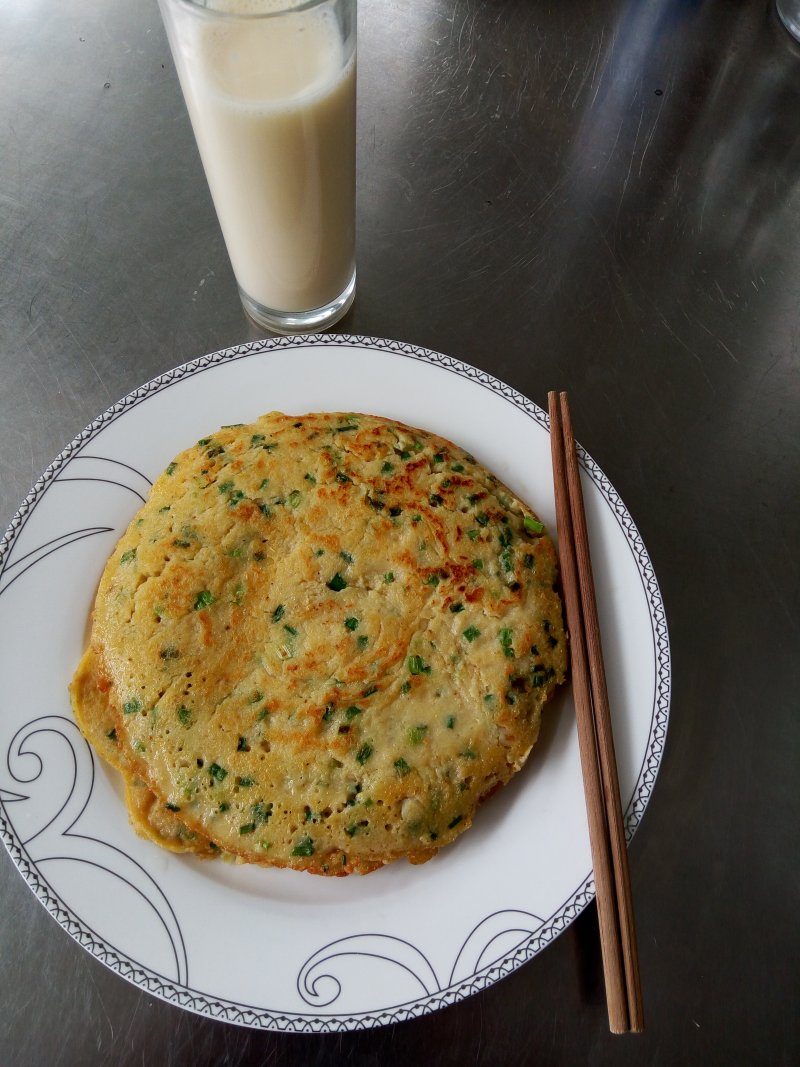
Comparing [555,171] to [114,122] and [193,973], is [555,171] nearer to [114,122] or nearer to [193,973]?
[114,122]

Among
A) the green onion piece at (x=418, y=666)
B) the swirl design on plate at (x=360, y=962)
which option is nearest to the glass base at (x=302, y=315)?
the green onion piece at (x=418, y=666)

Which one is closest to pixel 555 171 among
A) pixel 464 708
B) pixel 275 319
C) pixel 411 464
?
pixel 275 319

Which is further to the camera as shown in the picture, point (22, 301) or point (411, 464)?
point (22, 301)

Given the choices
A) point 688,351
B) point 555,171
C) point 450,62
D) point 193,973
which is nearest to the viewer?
point 193,973

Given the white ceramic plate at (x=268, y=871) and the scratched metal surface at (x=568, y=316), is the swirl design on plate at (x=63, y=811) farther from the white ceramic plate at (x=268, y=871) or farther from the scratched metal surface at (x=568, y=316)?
the scratched metal surface at (x=568, y=316)

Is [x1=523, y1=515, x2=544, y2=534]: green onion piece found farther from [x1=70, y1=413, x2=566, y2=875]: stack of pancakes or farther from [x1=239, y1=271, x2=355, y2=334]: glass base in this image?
[x1=239, y1=271, x2=355, y2=334]: glass base

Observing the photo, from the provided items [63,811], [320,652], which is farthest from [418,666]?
[63,811]

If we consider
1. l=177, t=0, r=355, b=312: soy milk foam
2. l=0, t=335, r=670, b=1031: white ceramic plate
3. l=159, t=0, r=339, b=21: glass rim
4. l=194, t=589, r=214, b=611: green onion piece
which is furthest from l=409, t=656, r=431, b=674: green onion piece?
l=159, t=0, r=339, b=21: glass rim
